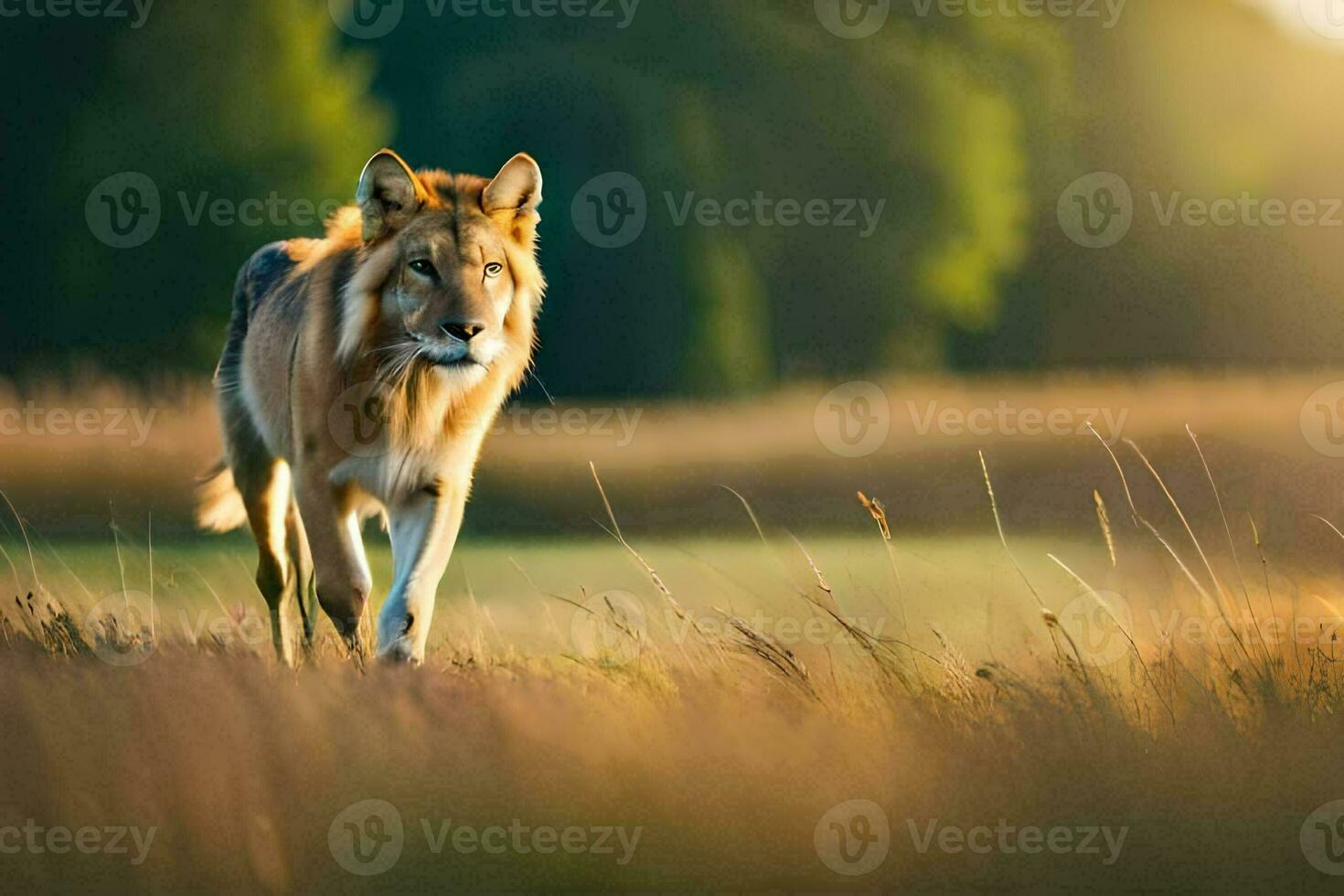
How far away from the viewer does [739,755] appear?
4426mm

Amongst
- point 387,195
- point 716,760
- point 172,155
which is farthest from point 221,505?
point 172,155

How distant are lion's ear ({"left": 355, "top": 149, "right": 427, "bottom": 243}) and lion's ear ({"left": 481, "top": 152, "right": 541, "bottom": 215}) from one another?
0.87 feet

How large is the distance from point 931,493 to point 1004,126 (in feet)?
47.4

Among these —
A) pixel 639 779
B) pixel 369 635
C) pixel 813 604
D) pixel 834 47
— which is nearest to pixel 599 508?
pixel 369 635

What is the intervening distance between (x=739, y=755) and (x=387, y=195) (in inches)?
115

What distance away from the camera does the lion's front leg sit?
6.11 m

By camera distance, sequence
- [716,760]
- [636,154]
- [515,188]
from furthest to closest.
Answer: [636,154] < [515,188] < [716,760]

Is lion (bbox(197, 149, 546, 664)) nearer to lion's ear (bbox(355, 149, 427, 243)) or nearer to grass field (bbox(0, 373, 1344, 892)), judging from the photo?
lion's ear (bbox(355, 149, 427, 243))

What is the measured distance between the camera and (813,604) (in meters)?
5.17

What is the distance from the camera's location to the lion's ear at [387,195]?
616cm

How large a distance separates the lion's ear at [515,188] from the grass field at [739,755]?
5.89 feet

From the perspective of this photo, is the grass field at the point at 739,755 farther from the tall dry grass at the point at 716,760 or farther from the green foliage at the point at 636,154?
the green foliage at the point at 636,154

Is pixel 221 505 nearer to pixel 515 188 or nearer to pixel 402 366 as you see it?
pixel 402 366

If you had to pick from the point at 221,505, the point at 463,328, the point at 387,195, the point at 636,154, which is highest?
the point at 636,154
